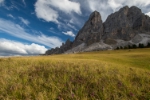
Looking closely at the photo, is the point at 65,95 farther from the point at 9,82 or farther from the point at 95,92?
A: the point at 9,82

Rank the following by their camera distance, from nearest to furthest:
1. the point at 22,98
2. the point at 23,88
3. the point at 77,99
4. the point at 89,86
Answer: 1. the point at 77,99
2. the point at 22,98
3. the point at 23,88
4. the point at 89,86

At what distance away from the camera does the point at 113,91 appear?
411 centimetres

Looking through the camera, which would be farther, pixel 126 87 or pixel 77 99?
pixel 126 87

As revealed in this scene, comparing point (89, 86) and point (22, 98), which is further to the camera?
point (89, 86)

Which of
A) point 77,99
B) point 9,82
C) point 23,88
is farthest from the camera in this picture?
point 9,82

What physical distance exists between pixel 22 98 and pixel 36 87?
2.23ft

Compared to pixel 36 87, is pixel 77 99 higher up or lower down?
lower down

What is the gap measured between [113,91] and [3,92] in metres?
4.47

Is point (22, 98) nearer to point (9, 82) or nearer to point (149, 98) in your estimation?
point (9, 82)

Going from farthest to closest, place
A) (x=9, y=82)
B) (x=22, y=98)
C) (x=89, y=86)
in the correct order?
(x=9, y=82) < (x=89, y=86) < (x=22, y=98)

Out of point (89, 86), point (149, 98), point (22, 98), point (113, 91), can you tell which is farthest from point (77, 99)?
point (149, 98)

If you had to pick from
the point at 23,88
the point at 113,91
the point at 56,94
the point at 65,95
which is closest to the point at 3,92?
the point at 23,88

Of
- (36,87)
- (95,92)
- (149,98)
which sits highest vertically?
(36,87)

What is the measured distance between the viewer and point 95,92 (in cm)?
393
